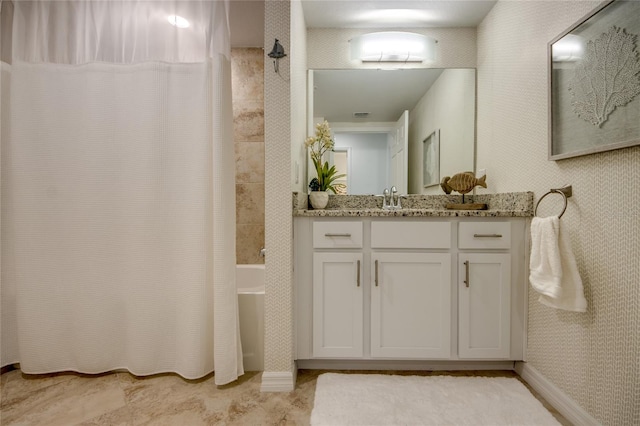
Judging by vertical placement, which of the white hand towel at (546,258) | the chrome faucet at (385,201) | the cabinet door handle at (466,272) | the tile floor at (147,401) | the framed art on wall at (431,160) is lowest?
the tile floor at (147,401)

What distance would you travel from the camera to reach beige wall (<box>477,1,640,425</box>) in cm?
117

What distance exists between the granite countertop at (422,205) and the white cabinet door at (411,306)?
Answer: 0.74 ft

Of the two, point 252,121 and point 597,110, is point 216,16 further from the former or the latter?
point 597,110

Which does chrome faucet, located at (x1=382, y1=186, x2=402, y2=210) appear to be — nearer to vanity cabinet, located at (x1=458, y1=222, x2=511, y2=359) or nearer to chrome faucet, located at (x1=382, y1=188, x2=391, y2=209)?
chrome faucet, located at (x1=382, y1=188, x2=391, y2=209)

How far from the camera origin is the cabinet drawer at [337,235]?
1.74 m

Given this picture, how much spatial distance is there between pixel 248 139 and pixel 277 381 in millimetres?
1688

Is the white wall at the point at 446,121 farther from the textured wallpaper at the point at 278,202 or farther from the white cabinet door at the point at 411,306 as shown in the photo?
the textured wallpaper at the point at 278,202

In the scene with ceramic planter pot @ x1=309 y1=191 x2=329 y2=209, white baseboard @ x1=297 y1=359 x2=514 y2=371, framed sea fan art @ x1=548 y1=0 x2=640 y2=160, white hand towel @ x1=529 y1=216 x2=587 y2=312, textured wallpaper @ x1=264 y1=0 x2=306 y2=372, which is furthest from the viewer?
ceramic planter pot @ x1=309 y1=191 x2=329 y2=209

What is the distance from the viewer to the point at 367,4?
2.07 m

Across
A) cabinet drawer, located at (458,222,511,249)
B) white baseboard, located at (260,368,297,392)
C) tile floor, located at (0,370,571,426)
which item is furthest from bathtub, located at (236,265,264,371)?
cabinet drawer, located at (458,222,511,249)

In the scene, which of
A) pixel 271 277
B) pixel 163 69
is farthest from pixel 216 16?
pixel 271 277

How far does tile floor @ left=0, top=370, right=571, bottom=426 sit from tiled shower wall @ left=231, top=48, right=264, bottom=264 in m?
1.05

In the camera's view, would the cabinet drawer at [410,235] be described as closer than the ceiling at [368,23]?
Yes

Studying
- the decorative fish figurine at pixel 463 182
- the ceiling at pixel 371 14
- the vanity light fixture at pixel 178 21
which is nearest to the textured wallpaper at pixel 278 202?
the vanity light fixture at pixel 178 21
